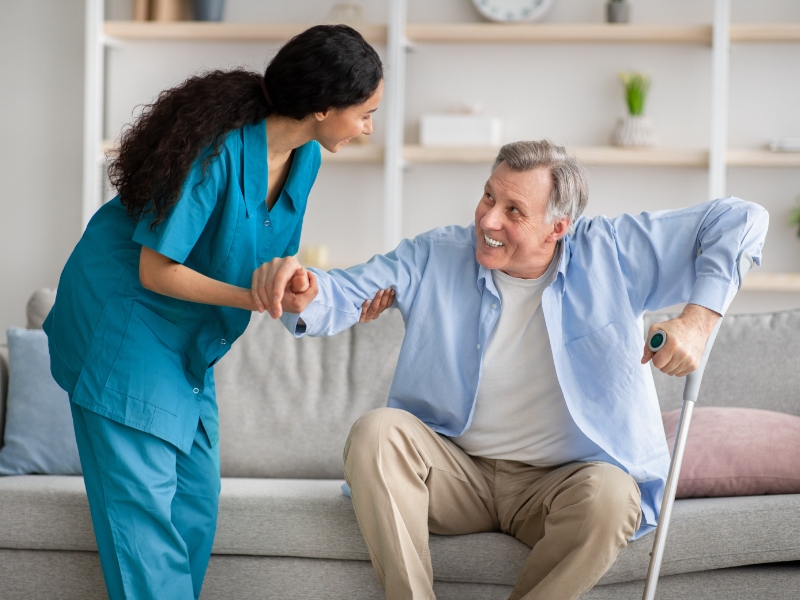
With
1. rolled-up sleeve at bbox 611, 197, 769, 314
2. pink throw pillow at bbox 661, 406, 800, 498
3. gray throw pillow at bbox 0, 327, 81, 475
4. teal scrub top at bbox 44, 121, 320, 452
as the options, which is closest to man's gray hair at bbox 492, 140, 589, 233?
rolled-up sleeve at bbox 611, 197, 769, 314

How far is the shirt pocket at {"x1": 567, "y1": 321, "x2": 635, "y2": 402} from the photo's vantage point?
72.0 inches

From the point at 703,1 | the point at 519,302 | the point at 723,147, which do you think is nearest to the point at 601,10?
the point at 703,1

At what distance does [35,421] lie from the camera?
229cm

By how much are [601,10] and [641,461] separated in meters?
2.37

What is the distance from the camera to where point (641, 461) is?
5.93 feet

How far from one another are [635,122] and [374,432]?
2226 mm

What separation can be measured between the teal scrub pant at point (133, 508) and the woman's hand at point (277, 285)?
362 mm

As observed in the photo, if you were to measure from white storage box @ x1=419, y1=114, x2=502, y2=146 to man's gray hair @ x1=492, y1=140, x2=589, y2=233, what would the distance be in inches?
65.0

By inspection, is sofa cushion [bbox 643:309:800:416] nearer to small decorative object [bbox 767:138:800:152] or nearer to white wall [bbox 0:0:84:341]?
small decorative object [bbox 767:138:800:152]

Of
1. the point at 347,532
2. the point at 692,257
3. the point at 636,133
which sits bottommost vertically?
the point at 347,532

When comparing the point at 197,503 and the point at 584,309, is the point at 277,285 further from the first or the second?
the point at 584,309

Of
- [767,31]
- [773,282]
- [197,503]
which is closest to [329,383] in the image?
[197,503]

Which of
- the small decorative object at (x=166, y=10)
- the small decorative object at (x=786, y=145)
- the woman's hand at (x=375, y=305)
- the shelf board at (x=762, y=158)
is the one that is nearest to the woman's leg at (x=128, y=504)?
the woman's hand at (x=375, y=305)

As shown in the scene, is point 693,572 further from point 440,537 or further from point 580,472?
point 440,537
